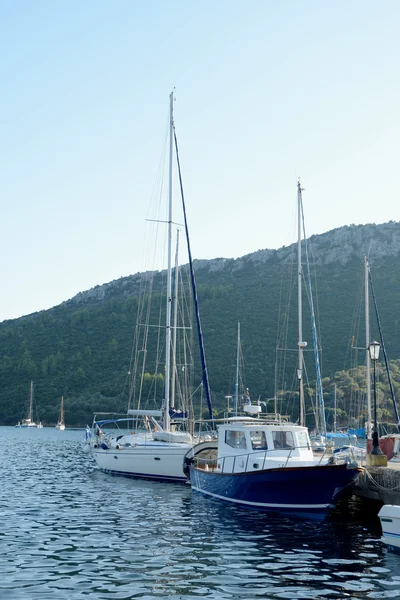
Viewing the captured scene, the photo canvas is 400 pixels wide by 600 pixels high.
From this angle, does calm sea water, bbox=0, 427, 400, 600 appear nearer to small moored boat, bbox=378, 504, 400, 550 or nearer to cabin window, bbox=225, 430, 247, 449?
small moored boat, bbox=378, 504, 400, 550

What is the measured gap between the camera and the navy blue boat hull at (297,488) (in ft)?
64.2

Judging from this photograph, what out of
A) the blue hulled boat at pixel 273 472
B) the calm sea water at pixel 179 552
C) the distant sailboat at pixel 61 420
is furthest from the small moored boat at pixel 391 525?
the distant sailboat at pixel 61 420

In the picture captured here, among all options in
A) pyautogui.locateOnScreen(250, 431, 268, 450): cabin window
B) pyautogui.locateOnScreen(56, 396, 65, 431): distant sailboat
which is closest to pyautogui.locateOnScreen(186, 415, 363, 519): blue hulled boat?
pyautogui.locateOnScreen(250, 431, 268, 450): cabin window

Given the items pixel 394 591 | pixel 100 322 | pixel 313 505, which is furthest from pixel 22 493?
pixel 100 322

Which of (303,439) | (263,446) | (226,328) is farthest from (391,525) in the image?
(226,328)

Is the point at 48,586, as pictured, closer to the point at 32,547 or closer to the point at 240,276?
the point at 32,547

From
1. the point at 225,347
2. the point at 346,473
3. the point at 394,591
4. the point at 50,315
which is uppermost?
the point at 50,315

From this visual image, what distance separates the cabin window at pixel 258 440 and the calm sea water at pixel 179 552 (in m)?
2.23

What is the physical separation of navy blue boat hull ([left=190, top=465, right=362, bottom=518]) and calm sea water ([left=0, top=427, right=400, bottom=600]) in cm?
54

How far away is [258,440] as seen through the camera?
893 inches

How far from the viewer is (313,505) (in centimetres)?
1977

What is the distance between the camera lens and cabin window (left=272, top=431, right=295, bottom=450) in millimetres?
22609

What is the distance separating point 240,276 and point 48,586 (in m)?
122

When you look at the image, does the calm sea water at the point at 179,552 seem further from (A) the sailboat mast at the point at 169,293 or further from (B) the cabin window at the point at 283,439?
(A) the sailboat mast at the point at 169,293
